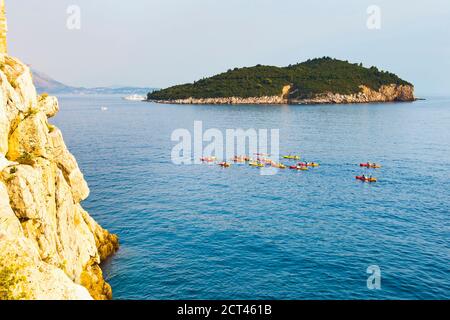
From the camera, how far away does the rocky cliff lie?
21.1m

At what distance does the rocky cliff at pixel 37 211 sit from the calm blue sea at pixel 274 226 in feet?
21.6

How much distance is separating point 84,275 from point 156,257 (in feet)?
35.8

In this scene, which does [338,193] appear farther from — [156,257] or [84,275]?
[84,275]

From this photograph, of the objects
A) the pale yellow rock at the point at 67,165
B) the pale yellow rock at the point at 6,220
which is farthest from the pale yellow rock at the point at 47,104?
the pale yellow rock at the point at 6,220

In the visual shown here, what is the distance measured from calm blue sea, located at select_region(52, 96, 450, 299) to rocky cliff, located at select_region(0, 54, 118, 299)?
6.59 m

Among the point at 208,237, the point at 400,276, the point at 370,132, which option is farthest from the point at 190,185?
the point at 370,132

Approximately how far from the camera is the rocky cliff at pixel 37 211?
21.1 meters

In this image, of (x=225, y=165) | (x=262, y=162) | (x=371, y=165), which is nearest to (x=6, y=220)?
(x=225, y=165)

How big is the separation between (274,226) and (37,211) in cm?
3641

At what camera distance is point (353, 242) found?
51.9 metres

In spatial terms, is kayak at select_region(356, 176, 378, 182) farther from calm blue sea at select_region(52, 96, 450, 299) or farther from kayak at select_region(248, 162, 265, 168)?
kayak at select_region(248, 162, 265, 168)

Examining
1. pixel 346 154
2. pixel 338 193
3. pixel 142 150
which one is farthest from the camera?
pixel 142 150

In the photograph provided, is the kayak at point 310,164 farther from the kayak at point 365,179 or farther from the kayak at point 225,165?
the kayak at point 225,165

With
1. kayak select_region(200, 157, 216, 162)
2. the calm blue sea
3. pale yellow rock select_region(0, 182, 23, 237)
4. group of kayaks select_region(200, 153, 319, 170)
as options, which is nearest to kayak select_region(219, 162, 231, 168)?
group of kayaks select_region(200, 153, 319, 170)
